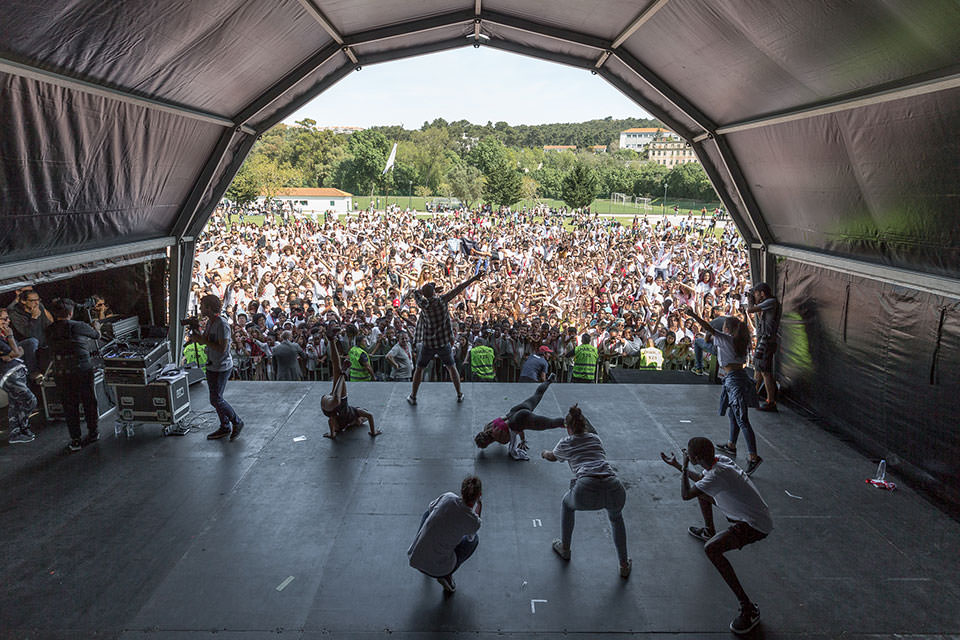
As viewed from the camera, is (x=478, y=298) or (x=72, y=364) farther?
(x=478, y=298)

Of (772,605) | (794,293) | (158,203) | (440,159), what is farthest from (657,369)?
(440,159)

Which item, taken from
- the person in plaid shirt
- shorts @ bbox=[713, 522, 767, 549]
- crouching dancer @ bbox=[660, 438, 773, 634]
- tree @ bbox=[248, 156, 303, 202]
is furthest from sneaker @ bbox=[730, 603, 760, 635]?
tree @ bbox=[248, 156, 303, 202]

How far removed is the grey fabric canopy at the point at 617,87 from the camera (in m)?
4.72

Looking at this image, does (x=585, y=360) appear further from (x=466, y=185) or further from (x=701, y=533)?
(x=466, y=185)

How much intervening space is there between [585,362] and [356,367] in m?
3.73

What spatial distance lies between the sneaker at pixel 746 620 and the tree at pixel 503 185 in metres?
52.0

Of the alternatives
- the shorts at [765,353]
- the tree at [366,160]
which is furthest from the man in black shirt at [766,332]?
the tree at [366,160]

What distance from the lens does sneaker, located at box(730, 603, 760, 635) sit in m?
3.90

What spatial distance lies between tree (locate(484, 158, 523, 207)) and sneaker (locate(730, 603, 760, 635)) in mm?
51953

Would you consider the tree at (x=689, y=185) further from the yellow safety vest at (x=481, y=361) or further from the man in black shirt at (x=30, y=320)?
the man in black shirt at (x=30, y=320)

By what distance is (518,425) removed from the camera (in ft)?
18.6

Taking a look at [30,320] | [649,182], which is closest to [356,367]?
[30,320]

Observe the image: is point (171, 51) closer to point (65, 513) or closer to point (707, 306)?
point (65, 513)

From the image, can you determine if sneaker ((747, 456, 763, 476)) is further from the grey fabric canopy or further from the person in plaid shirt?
the person in plaid shirt
